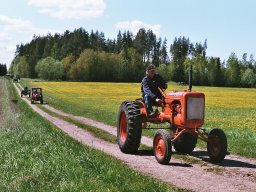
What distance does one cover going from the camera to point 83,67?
404ft

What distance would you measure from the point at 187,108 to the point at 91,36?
168187mm

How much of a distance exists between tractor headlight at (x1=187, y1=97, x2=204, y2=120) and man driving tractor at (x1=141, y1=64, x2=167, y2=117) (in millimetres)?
1510

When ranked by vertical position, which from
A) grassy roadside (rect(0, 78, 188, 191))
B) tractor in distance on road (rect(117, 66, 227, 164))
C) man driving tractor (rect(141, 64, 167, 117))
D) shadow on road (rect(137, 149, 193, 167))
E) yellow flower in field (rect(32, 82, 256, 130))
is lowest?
yellow flower in field (rect(32, 82, 256, 130))

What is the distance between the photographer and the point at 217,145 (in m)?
11.5

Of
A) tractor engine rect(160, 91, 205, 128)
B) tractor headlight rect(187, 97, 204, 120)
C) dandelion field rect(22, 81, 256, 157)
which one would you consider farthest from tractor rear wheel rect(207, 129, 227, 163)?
dandelion field rect(22, 81, 256, 157)

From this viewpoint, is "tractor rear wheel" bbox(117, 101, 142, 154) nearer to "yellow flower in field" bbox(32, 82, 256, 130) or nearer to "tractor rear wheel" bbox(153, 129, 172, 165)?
"tractor rear wheel" bbox(153, 129, 172, 165)

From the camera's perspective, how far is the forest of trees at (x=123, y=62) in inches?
4887

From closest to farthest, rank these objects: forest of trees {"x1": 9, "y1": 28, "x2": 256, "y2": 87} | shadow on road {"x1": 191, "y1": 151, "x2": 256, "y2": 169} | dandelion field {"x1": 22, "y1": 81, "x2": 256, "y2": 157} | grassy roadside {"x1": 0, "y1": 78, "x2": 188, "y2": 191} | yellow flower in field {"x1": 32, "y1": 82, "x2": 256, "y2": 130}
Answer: grassy roadside {"x1": 0, "y1": 78, "x2": 188, "y2": 191}
shadow on road {"x1": 191, "y1": 151, "x2": 256, "y2": 169}
dandelion field {"x1": 22, "y1": 81, "x2": 256, "y2": 157}
yellow flower in field {"x1": 32, "y1": 82, "x2": 256, "y2": 130}
forest of trees {"x1": 9, "y1": 28, "x2": 256, "y2": 87}

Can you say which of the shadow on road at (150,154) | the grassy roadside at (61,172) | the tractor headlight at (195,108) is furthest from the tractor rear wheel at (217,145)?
the grassy roadside at (61,172)

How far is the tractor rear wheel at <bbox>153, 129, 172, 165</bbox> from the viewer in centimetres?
1081

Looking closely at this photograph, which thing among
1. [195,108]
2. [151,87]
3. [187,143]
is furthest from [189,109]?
[151,87]

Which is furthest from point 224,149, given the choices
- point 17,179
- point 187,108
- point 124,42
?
point 124,42

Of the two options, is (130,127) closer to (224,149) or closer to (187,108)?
(187,108)

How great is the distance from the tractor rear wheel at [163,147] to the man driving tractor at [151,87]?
1.50m
